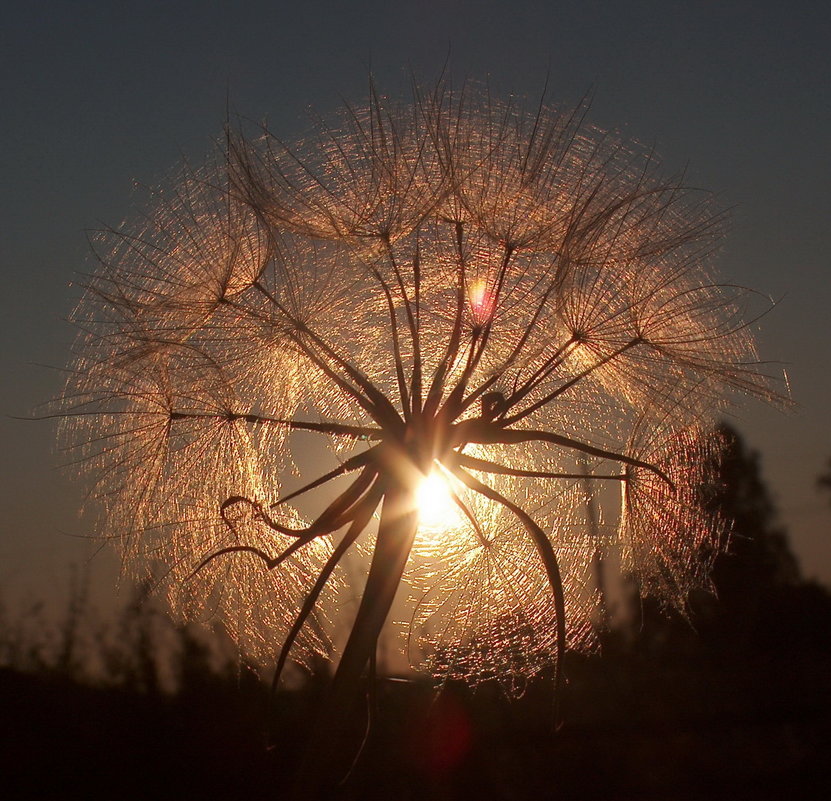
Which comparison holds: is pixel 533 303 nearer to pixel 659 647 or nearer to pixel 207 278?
pixel 207 278

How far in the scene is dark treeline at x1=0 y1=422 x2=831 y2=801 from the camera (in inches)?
297

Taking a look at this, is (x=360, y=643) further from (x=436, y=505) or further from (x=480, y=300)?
(x=480, y=300)

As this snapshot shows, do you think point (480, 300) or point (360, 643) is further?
point (480, 300)

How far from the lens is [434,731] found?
7996 mm

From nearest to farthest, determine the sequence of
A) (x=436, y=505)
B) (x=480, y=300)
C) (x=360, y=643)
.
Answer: (x=360, y=643) < (x=480, y=300) < (x=436, y=505)

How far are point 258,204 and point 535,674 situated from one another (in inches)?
153

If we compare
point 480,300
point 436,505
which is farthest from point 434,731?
point 480,300

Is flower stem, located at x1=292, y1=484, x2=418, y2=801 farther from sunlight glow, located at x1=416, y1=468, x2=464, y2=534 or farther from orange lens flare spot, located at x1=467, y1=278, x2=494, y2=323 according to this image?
orange lens flare spot, located at x1=467, y1=278, x2=494, y2=323

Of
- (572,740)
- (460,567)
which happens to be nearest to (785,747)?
(572,740)

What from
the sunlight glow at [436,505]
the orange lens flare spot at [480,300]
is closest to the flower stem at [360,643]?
the sunlight glow at [436,505]

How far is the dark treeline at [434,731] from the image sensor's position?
7.55 metres

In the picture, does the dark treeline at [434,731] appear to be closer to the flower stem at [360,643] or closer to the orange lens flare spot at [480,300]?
the flower stem at [360,643]

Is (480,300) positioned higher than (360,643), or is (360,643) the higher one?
(480,300)

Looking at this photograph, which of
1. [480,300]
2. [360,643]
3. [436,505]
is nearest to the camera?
[360,643]
